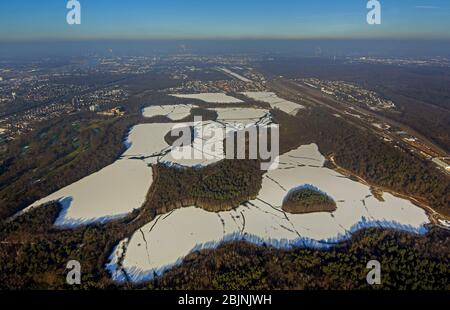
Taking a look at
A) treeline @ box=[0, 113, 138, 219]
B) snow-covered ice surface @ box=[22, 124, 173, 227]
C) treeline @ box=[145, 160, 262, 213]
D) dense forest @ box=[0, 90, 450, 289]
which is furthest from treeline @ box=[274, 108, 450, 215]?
treeline @ box=[0, 113, 138, 219]

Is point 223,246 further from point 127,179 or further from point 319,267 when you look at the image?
point 127,179

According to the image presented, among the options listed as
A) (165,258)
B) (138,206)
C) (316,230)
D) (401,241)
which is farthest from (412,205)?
(138,206)

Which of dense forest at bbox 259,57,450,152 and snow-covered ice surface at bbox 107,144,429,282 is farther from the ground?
dense forest at bbox 259,57,450,152

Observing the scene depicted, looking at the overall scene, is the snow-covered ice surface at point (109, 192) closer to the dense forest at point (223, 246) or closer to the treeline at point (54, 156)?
the dense forest at point (223, 246)

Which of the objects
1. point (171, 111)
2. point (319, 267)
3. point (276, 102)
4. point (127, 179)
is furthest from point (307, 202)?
point (276, 102)

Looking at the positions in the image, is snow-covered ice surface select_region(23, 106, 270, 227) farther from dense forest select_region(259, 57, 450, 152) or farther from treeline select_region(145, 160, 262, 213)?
dense forest select_region(259, 57, 450, 152)

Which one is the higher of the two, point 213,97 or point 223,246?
point 213,97

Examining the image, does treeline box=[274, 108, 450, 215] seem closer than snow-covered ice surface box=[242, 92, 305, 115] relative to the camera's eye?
Yes
